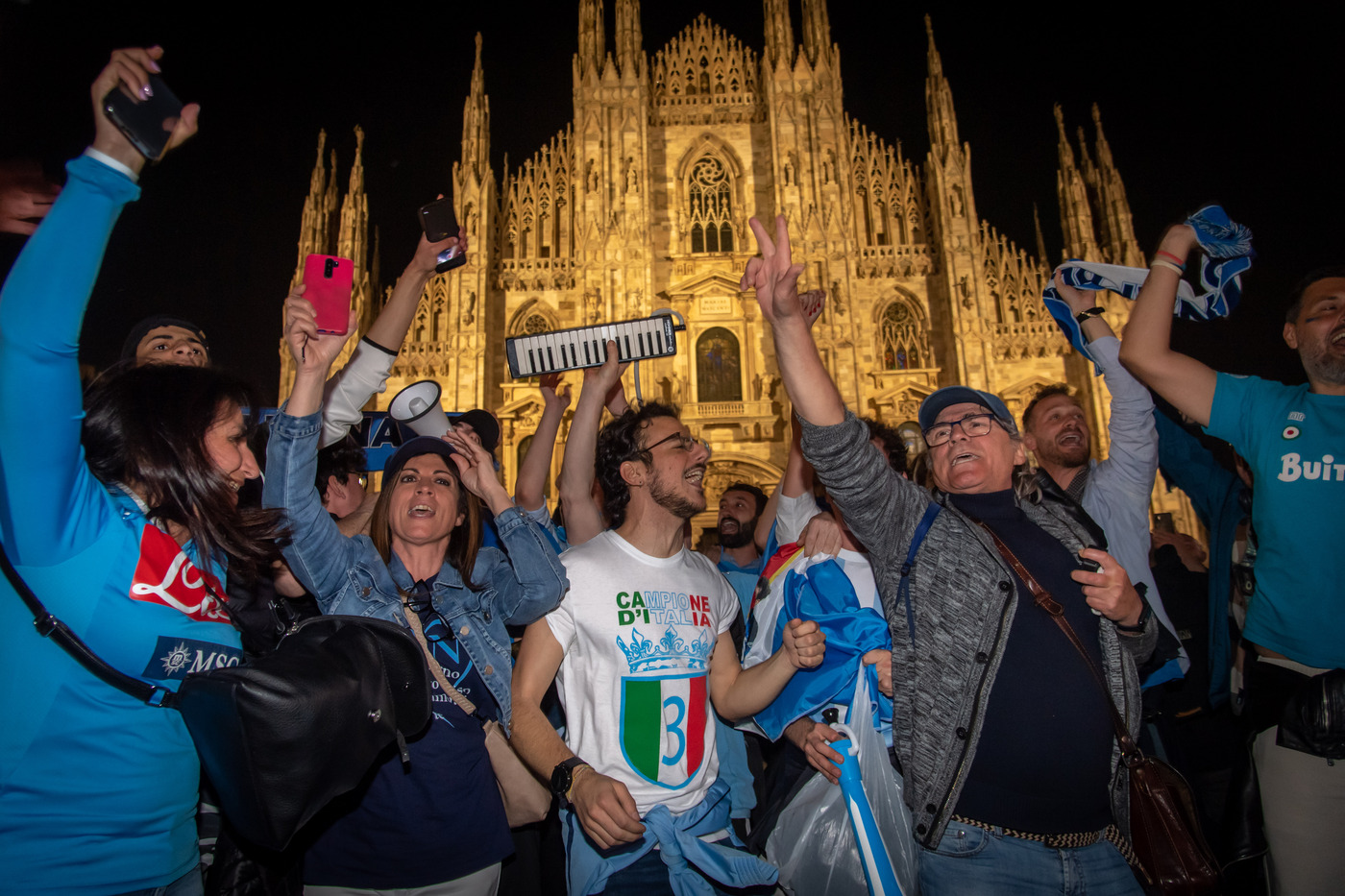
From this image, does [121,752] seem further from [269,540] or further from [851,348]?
[851,348]

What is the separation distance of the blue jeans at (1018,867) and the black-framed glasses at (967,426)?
115 centimetres

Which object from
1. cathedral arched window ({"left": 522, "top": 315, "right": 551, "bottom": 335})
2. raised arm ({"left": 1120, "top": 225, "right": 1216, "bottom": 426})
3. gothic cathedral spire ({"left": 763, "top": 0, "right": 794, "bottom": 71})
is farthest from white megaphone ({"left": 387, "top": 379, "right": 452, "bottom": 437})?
gothic cathedral spire ({"left": 763, "top": 0, "right": 794, "bottom": 71})

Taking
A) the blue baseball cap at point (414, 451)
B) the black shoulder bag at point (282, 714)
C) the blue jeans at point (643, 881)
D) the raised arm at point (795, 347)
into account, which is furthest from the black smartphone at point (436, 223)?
the blue jeans at point (643, 881)

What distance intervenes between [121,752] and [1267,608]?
11.2ft

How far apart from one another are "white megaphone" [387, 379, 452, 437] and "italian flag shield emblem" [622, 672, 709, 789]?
1496 millimetres

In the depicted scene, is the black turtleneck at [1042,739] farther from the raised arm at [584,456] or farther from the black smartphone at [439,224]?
the black smartphone at [439,224]

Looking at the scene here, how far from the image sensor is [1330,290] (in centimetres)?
261

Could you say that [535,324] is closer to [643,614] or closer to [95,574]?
[643,614]

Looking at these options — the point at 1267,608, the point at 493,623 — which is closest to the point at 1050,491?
the point at 1267,608

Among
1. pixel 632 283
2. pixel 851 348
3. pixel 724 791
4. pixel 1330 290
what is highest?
pixel 632 283

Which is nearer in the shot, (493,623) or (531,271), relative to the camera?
(493,623)

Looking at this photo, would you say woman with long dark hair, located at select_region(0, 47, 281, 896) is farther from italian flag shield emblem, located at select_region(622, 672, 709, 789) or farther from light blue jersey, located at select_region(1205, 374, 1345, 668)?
light blue jersey, located at select_region(1205, 374, 1345, 668)

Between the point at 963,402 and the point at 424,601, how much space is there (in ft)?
6.38

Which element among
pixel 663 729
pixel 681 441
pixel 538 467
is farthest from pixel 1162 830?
pixel 538 467
